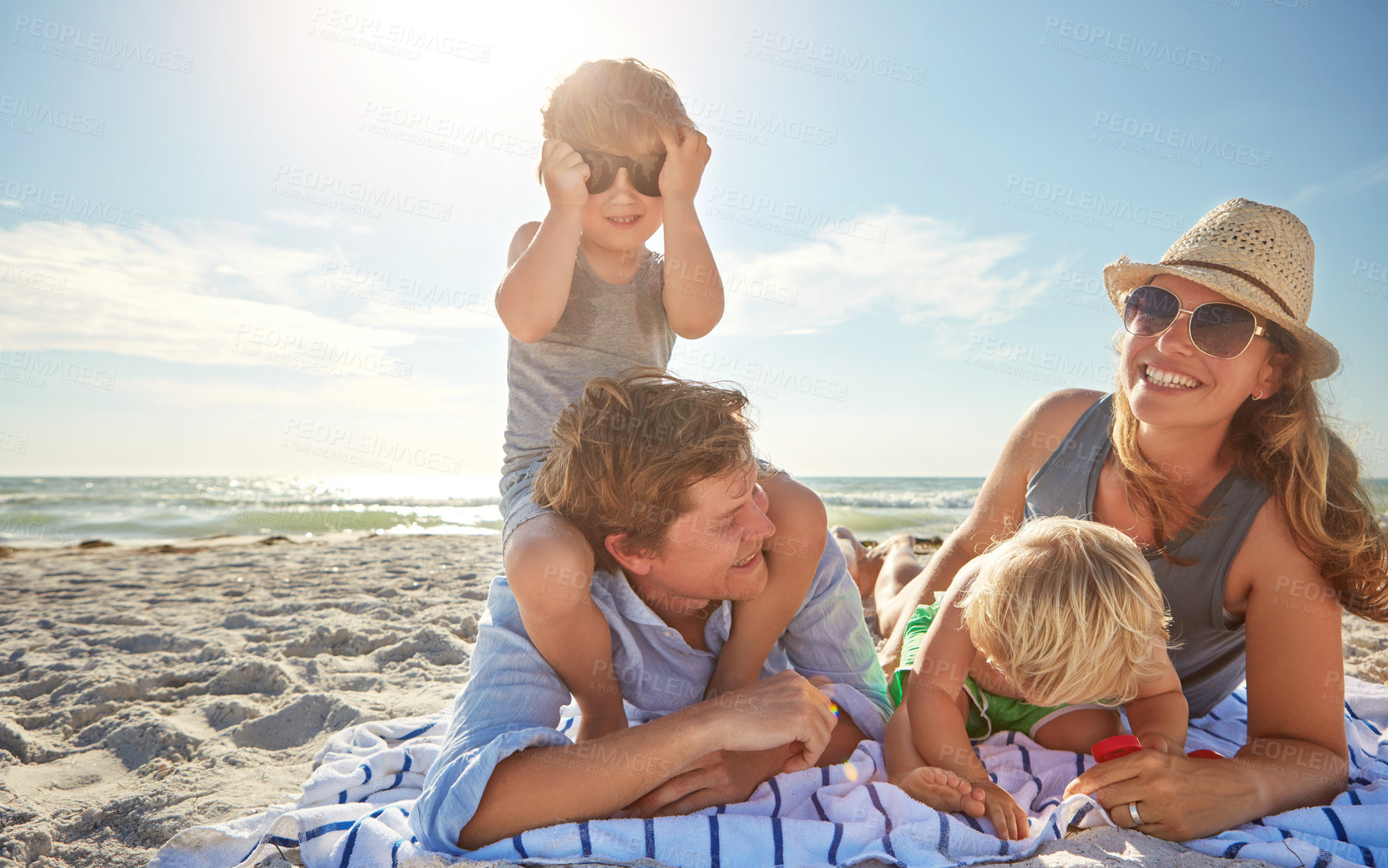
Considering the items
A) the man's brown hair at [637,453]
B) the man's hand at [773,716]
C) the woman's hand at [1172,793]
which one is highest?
the man's brown hair at [637,453]

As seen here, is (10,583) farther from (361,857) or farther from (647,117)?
(647,117)

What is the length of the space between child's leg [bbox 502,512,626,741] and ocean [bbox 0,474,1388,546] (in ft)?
26.3

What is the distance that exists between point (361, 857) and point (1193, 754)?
2260 millimetres

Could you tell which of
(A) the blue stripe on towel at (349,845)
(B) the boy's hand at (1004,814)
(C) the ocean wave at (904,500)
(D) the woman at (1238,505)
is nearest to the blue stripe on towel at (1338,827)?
(D) the woman at (1238,505)

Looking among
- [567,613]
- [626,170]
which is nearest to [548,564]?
[567,613]

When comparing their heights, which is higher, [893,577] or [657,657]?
[657,657]

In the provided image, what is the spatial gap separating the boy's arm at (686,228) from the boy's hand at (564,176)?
11.4 inches

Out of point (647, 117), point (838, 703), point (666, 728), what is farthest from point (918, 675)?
point (647, 117)

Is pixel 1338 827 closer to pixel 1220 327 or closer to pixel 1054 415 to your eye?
pixel 1220 327

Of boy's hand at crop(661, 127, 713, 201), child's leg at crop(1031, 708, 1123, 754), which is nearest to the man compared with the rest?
child's leg at crop(1031, 708, 1123, 754)

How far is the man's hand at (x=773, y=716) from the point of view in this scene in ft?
5.93

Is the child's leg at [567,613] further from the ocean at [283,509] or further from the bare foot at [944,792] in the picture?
the ocean at [283,509]

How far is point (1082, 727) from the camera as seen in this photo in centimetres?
247

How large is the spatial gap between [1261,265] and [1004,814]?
71.5 inches
